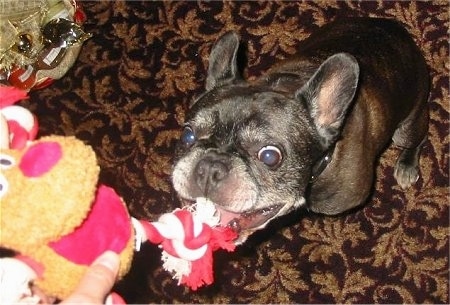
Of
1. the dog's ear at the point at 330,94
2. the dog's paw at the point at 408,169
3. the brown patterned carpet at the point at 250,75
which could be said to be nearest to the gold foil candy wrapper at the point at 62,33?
the brown patterned carpet at the point at 250,75

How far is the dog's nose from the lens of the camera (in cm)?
221

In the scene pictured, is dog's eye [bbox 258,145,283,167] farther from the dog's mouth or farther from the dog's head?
the dog's mouth

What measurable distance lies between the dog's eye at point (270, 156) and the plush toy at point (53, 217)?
0.72 m

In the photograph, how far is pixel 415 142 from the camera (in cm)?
330

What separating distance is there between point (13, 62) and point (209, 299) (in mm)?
1622

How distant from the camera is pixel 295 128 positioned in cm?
239

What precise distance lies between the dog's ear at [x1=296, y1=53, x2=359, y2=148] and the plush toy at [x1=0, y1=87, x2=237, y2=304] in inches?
39.5

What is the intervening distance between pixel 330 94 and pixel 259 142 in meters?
0.35

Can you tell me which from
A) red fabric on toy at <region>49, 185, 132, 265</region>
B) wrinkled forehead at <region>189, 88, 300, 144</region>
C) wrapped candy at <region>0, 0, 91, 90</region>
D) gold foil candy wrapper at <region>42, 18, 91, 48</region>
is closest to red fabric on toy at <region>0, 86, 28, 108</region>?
red fabric on toy at <region>49, 185, 132, 265</region>

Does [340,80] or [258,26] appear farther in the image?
[258,26]

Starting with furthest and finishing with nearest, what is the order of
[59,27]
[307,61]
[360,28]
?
[59,27]
[360,28]
[307,61]

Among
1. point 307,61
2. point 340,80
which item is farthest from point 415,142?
point 340,80

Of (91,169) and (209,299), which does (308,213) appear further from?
(91,169)

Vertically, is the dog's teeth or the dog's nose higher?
the dog's nose
